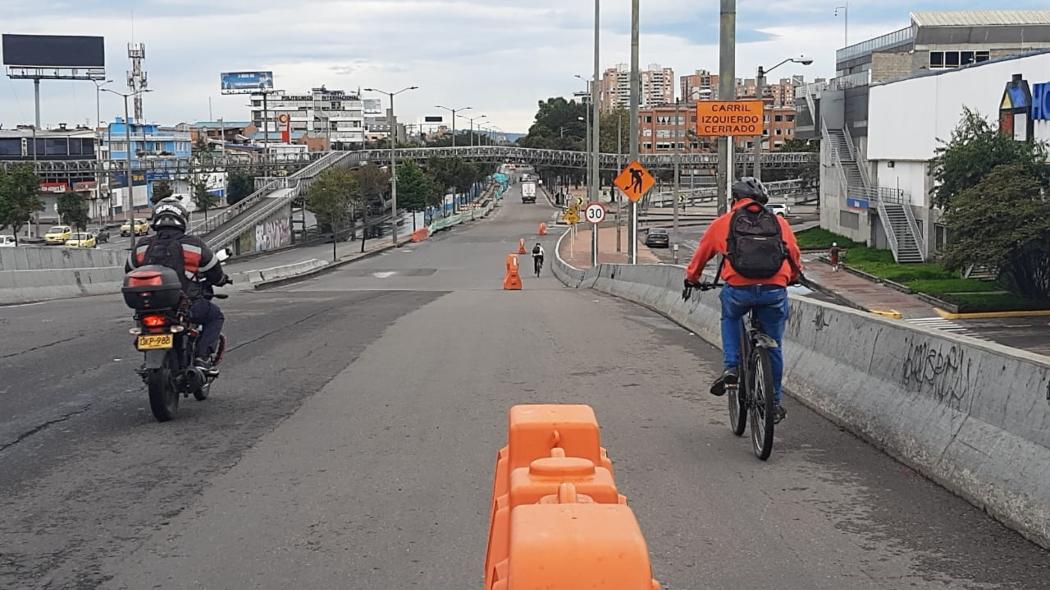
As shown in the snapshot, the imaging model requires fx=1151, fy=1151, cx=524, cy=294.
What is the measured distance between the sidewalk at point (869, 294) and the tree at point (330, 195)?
127 ft

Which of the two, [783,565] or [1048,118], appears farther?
[1048,118]

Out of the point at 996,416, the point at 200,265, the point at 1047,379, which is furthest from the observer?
the point at 200,265

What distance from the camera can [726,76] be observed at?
19.8 metres

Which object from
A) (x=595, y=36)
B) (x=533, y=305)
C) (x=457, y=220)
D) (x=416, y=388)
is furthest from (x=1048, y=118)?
(x=457, y=220)

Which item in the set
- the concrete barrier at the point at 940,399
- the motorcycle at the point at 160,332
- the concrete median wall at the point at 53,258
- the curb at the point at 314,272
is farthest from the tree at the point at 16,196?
the concrete barrier at the point at 940,399

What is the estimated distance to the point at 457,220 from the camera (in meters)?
119

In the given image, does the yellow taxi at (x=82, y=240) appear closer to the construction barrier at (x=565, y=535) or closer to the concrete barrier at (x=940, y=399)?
the concrete barrier at (x=940, y=399)

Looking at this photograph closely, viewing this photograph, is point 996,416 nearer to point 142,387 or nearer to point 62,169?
point 142,387

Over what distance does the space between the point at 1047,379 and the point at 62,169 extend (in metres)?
110

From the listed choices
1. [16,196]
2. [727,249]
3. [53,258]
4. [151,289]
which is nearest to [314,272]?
[16,196]

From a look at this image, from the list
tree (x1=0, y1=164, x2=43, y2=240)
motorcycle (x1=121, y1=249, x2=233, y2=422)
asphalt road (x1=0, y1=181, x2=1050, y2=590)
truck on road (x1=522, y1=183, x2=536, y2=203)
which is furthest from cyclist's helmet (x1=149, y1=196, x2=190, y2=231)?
truck on road (x1=522, y1=183, x2=536, y2=203)

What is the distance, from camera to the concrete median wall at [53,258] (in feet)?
93.7

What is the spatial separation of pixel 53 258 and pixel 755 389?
27896 millimetres

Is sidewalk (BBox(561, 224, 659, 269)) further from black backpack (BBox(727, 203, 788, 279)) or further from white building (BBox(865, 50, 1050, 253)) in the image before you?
black backpack (BBox(727, 203, 788, 279))
